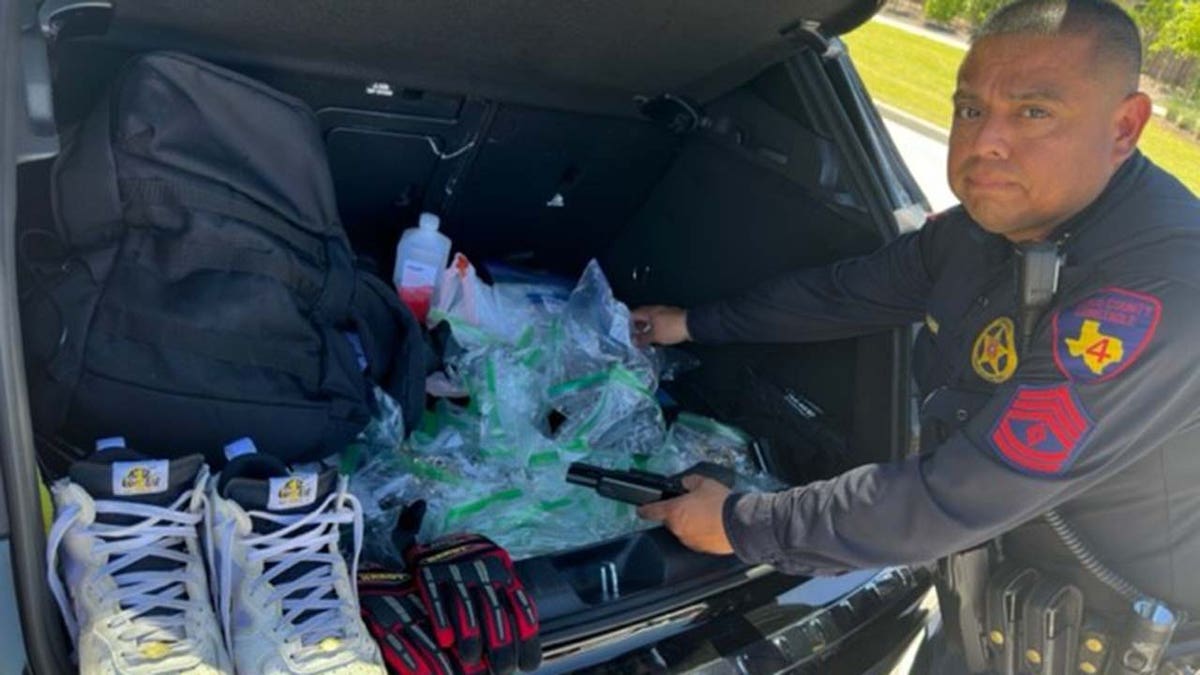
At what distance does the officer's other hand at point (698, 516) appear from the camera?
4.96 ft

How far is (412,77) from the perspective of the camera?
181 cm

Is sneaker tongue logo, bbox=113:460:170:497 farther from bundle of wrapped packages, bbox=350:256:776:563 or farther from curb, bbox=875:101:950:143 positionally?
curb, bbox=875:101:950:143

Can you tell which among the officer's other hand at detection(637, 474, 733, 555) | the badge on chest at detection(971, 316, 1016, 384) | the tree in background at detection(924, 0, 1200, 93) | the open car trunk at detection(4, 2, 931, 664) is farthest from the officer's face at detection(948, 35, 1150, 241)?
the tree in background at detection(924, 0, 1200, 93)

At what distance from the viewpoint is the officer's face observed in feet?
4.66

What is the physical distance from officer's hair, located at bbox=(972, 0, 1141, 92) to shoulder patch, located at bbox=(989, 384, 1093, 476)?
503mm

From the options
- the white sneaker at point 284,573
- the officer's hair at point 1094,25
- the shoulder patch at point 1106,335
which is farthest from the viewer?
the officer's hair at point 1094,25

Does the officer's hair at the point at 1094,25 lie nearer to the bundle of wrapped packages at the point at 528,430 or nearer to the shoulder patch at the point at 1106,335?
the shoulder patch at the point at 1106,335

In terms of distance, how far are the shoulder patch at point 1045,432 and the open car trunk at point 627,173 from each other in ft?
1.29

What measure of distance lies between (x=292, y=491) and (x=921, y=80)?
1026cm

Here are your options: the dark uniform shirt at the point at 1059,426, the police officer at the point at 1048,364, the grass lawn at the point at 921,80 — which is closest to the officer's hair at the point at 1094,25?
the police officer at the point at 1048,364

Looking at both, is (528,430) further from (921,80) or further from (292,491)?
(921,80)

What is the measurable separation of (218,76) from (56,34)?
0.94ft

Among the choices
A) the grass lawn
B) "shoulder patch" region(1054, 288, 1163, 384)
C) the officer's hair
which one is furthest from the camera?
the grass lawn

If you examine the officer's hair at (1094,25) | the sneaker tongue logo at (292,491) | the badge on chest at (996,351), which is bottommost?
the sneaker tongue logo at (292,491)
